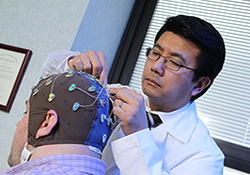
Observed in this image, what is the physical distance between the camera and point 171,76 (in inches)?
50.6

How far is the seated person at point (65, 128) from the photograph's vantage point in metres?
0.74

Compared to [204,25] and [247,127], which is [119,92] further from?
[247,127]

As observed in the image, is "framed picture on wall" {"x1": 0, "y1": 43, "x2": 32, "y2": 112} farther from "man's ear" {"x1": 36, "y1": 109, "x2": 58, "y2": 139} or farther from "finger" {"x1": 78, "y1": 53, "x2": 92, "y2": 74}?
"man's ear" {"x1": 36, "y1": 109, "x2": 58, "y2": 139}

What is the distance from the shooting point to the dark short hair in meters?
1.30

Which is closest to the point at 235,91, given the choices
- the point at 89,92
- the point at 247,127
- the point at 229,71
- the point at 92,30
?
the point at 229,71

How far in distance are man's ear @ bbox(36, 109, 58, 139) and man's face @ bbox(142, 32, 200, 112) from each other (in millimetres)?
607

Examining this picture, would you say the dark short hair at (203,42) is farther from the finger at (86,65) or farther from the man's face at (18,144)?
the man's face at (18,144)

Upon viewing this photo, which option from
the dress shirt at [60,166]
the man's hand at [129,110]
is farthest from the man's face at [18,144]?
the man's hand at [129,110]

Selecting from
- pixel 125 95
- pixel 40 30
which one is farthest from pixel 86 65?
pixel 40 30

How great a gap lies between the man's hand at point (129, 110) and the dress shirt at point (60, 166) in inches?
9.2

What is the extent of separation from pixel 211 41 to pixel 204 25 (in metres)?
0.11

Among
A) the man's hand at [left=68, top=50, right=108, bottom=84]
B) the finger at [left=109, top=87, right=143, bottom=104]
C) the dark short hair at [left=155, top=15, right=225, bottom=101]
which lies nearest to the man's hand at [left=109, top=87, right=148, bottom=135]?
the finger at [left=109, top=87, right=143, bottom=104]

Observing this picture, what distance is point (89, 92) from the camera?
843 millimetres

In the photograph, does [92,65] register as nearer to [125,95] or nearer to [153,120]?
[125,95]
